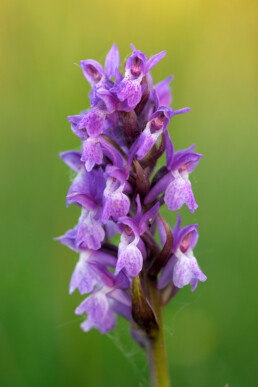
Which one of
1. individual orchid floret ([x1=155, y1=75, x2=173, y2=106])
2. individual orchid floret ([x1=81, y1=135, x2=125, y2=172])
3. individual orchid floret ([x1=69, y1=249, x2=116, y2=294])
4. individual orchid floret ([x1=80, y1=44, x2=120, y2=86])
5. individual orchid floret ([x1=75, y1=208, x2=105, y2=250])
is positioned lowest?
individual orchid floret ([x1=69, y1=249, x2=116, y2=294])

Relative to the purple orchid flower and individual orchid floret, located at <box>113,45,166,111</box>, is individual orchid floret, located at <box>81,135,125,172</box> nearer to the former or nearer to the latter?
the purple orchid flower

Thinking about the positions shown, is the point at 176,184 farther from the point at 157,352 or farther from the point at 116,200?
the point at 157,352

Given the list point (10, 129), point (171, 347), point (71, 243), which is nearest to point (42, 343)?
point (171, 347)

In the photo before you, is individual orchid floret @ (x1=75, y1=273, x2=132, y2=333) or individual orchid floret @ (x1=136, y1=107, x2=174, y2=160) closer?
individual orchid floret @ (x1=136, y1=107, x2=174, y2=160)

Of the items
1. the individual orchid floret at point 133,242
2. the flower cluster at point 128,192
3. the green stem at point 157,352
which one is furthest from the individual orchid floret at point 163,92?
the green stem at point 157,352

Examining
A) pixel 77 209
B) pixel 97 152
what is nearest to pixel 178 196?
pixel 97 152

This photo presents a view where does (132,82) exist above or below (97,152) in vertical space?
above

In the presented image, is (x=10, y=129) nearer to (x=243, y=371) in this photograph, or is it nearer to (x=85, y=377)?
(x=85, y=377)

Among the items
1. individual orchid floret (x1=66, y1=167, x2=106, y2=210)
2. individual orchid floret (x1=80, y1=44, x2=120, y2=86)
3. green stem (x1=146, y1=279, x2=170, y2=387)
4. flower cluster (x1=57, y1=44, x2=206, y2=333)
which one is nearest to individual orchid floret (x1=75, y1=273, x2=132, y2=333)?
flower cluster (x1=57, y1=44, x2=206, y2=333)

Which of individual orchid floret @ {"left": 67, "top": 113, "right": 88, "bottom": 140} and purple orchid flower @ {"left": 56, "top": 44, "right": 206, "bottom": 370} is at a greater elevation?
individual orchid floret @ {"left": 67, "top": 113, "right": 88, "bottom": 140}
